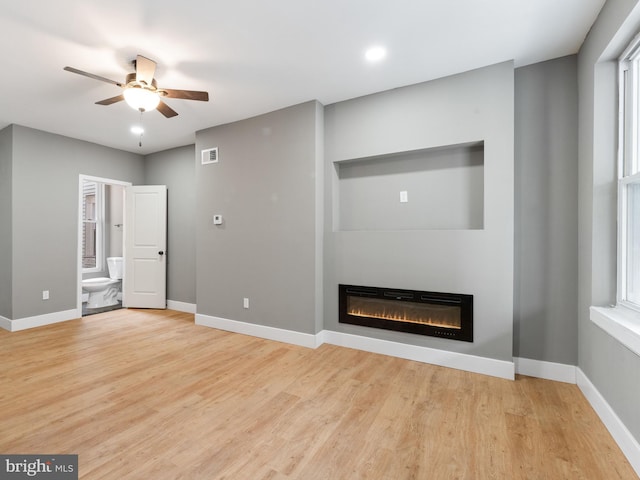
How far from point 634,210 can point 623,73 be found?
3.07 feet

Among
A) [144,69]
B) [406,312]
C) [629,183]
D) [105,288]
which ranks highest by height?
[144,69]

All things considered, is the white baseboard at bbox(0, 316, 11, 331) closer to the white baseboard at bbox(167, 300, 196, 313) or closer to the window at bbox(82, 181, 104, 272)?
the white baseboard at bbox(167, 300, 196, 313)

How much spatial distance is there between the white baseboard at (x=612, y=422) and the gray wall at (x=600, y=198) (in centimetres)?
4

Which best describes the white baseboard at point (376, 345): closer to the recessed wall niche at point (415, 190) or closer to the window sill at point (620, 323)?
the window sill at point (620, 323)

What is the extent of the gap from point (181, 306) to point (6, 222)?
2523mm

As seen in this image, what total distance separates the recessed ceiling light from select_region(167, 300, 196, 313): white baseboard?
4282 mm

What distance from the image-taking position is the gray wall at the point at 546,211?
2543 millimetres

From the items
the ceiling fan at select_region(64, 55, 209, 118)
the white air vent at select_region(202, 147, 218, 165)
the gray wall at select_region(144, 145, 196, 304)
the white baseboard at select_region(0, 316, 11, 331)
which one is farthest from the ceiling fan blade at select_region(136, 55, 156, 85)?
the white baseboard at select_region(0, 316, 11, 331)

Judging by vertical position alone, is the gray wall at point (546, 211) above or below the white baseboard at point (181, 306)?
above

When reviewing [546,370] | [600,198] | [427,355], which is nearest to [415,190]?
[600,198]

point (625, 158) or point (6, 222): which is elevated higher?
point (625, 158)

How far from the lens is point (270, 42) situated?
2365 mm

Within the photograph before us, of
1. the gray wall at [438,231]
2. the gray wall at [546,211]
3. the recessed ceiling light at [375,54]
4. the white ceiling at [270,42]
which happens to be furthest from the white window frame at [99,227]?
the gray wall at [546,211]

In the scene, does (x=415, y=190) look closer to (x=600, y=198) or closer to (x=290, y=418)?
(x=600, y=198)
